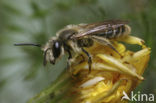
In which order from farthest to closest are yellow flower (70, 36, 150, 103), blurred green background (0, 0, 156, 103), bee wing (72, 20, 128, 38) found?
1. blurred green background (0, 0, 156, 103)
2. bee wing (72, 20, 128, 38)
3. yellow flower (70, 36, 150, 103)

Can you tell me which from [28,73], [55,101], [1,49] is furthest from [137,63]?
[1,49]

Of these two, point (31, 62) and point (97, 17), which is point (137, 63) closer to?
point (97, 17)

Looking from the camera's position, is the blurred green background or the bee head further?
the blurred green background

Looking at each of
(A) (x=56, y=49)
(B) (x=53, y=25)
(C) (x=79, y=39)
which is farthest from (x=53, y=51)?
(B) (x=53, y=25)

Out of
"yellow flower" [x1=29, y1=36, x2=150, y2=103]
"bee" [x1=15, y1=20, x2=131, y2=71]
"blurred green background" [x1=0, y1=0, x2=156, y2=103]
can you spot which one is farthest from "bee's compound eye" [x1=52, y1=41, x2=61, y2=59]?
"blurred green background" [x1=0, y1=0, x2=156, y2=103]

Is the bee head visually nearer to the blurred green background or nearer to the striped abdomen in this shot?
the striped abdomen

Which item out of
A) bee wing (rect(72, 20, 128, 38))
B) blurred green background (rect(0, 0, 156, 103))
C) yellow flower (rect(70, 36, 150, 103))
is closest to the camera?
yellow flower (rect(70, 36, 150, 103))

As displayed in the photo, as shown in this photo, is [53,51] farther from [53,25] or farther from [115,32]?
[53,25]
